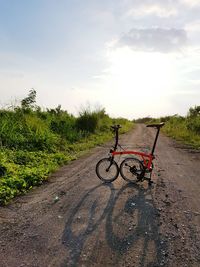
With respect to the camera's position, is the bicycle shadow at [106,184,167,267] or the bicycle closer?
the bicycle shadow at [106,184,167,267]

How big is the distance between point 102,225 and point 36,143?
8077 mm

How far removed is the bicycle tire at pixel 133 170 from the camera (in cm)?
867

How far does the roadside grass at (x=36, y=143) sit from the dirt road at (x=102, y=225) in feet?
1.95

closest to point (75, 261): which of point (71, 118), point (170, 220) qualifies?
point (170, 220)

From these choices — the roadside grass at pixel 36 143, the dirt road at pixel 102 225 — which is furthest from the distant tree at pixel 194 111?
the dirt road at pixel 102 225

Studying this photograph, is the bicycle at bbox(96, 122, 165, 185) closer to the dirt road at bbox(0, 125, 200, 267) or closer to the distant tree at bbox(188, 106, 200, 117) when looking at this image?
the dirt road at bbox(0, 125, 200, 267)

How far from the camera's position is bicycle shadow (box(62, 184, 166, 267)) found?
16.0 feet

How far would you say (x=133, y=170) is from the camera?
8.69m

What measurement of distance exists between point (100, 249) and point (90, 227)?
82cm

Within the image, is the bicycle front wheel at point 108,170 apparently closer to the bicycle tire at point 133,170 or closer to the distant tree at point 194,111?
the bicycle tire at point 133,170

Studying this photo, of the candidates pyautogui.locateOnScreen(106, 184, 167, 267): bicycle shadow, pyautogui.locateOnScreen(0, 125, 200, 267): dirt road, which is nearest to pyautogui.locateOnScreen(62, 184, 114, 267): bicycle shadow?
pyautogui.locateOnScreen(0, 125, 200, 267): dirt road

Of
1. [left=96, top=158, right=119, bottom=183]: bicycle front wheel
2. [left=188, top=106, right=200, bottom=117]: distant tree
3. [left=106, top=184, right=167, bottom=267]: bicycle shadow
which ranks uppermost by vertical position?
[left=188, top=106, right=200, bottom=117]: distant tree

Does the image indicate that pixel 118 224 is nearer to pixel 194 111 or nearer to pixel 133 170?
pixel 133 170

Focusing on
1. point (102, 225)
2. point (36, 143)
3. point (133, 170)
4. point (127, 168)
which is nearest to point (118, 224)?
point (102, 225)
